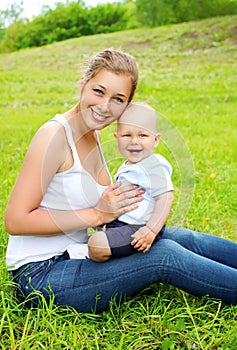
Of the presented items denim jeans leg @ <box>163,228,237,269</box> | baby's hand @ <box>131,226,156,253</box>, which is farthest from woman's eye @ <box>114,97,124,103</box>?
denim jeans leg @ <box>163,228,237,269</box>

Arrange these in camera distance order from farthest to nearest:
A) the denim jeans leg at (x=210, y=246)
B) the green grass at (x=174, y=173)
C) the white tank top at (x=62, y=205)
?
1. the denim jeans leg at (x=210, y=246)
2. the white tank top at (x=62, y=205)
3. the green grass at (x=174, y=173)

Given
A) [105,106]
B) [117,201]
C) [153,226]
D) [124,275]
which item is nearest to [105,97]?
[105,106]

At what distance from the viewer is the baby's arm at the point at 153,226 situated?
1.88 meters

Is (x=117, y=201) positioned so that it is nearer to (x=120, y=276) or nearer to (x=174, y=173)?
(x=120, y=276)

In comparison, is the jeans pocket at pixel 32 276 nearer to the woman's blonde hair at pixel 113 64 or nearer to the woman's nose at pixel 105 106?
the woman's nose at pixel 105 106

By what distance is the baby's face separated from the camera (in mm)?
1898

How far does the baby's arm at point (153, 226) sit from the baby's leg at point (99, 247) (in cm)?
10

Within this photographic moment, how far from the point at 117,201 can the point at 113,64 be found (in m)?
0.52

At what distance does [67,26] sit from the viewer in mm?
24328

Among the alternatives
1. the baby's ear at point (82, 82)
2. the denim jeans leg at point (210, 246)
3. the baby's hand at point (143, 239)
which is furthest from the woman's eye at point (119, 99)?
the denim jeans leg at point (210, 246)

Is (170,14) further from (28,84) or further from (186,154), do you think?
(186,154)

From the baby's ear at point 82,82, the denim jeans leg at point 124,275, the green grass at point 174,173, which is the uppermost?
→ the baby's ear at point 82,82

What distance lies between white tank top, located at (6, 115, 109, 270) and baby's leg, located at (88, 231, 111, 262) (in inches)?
4.8

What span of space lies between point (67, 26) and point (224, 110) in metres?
19.0
